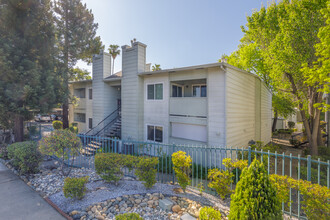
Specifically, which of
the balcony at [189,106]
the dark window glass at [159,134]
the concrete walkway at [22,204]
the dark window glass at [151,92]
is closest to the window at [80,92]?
the dark window glass at [151,92]

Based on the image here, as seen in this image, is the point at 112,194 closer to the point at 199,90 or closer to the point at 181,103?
the point at 181,103

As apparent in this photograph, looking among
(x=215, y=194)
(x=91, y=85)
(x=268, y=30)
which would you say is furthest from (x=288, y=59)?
(x=91, y=85)

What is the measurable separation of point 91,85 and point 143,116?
868cm

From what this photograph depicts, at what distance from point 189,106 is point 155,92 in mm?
3081

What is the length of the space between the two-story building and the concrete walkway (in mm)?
7602

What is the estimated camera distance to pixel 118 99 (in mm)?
17562

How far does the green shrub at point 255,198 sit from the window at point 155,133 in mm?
8939

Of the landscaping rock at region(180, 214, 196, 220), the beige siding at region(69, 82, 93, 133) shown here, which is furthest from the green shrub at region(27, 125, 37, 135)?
the landscaping rock at region(180, 214, 196, 220)

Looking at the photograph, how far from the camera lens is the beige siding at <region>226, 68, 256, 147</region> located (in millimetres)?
10188

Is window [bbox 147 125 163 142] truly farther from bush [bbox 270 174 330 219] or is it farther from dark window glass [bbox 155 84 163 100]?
bush [bbox 270 174 330 219]

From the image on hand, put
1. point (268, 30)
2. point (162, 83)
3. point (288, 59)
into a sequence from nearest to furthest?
1. point (288, 59)
2. point (268, 30)
3. point (162, 83)

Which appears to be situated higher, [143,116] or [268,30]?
[268,30]

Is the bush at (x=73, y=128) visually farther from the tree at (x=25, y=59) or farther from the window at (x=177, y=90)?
the window at (x=177, y=90)

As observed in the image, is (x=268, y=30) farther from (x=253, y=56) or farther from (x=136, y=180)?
(x=136, y=180)
